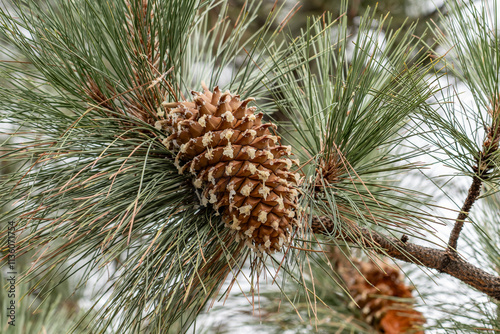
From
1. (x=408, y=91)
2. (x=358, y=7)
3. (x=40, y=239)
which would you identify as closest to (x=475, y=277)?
(x=408, y=91)

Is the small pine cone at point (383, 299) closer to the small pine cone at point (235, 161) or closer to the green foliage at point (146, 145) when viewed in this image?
the green foliage at point (146, 145)

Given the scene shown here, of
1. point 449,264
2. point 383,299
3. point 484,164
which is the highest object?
point 484,164

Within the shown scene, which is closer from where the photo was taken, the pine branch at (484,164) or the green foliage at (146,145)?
the green foliage at (146,145)

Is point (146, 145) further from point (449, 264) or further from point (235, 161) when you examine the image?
point (449, 264)

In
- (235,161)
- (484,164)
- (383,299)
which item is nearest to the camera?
(235,161)

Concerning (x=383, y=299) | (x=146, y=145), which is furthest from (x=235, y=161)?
(x=383, y=299)

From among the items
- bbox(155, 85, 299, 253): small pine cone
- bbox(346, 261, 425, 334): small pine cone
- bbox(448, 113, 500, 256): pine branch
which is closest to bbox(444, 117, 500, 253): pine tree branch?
bbox(448, 113, 500, 256): pine branch

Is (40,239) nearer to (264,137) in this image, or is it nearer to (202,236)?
(202,236)

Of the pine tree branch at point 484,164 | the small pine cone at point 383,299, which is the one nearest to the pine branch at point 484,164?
the pine tree branch at point 484,164
